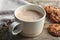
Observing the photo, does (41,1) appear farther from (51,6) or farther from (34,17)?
(34,17)

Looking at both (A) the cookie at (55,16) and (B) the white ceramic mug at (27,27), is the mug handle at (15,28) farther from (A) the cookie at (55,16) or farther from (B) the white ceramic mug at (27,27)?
(A) the cookie at (55,16)

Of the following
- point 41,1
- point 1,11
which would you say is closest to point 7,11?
point 1,11

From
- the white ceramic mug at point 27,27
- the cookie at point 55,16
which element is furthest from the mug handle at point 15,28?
the cookie at point 55,16

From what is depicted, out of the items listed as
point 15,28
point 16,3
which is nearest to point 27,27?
point 15,28

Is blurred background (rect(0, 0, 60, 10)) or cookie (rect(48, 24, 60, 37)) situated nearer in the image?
cookie (rect(48, 24, 60, 37))

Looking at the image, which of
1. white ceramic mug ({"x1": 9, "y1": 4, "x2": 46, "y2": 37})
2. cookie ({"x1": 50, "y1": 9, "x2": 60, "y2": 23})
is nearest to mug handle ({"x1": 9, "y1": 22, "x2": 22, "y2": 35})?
white ceramic mug ({"x1": 9, "y1": 4, "x2": 46, "y2": 37})

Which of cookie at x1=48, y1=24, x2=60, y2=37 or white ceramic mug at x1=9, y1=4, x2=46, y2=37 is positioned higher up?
Answer: white ceramic mug at x1=9, y1=4, x2=46, y2=37

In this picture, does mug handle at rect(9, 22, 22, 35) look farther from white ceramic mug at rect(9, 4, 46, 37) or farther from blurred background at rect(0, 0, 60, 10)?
A: blurred background at rect(0, 0, 60, 10)
